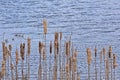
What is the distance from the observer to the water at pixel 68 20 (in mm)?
13906

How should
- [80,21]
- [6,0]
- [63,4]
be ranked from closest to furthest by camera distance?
[80,21] < [63,4] < [6,0]

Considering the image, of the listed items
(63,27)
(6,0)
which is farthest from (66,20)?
(6,0)

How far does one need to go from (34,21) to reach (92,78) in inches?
283

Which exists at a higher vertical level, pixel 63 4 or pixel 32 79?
pixel 32 79

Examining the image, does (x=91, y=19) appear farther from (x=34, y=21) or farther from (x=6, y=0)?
(x=6, y=0)

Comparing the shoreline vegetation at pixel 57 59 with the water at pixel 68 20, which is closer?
the shoreline vegetation at pixel 57 59

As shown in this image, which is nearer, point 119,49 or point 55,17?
point 119,49

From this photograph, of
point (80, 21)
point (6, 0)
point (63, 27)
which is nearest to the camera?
point (63, 27)

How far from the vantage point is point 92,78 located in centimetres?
1002

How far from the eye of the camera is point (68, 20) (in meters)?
17.1

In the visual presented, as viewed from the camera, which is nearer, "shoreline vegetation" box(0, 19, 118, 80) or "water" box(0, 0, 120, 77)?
"shoreline vegetation" box(0, 19, 118, 80)

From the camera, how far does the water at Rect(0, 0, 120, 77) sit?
13.9 meters

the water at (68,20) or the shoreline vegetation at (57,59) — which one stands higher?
the shoreline vegetation at (57,59)

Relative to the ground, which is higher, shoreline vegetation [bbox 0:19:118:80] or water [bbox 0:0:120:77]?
shoreline vegetation [bbox 0:19:118:80]
